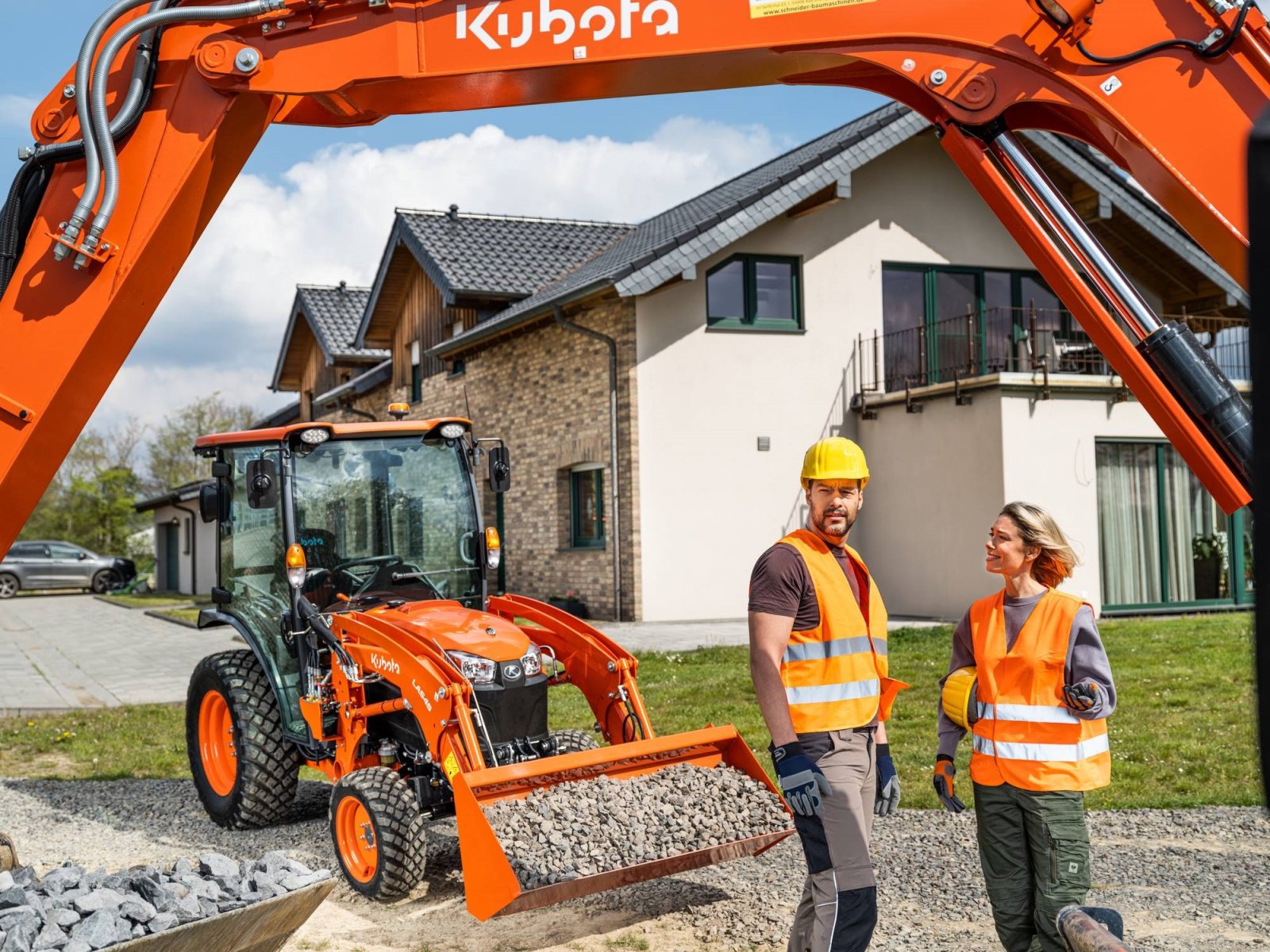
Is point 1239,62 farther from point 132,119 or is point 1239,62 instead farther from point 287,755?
point 287,755

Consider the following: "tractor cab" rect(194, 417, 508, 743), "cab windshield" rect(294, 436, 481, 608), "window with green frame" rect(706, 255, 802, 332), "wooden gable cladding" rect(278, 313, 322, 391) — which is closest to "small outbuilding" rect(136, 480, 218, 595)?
"wooden gable cladding" rect(278, 313, 322, 391)

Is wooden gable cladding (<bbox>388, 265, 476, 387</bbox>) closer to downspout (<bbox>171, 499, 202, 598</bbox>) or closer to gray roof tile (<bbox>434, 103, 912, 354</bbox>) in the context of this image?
gray roof tile (<bbox>434, 103, 912, 354</bbox>)

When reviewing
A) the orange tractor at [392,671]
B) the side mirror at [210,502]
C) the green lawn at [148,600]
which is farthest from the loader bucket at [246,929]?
the green lawn at [148,600]

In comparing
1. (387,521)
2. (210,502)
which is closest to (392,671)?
(387,521)

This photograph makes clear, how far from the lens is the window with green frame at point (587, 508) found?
63.4 ft

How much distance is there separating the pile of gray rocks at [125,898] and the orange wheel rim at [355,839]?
1517 mm

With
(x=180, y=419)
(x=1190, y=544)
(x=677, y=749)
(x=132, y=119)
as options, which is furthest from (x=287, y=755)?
(x=180, y=419)

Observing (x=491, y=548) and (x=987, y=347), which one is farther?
(x=987, y=347)

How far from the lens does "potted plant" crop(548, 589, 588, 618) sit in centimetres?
1909

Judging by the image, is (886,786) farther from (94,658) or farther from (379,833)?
(94,658)

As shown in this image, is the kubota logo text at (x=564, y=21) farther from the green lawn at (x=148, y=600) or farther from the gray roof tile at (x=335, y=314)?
the green lawn at (x=148, y=600)

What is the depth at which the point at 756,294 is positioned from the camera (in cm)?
1906

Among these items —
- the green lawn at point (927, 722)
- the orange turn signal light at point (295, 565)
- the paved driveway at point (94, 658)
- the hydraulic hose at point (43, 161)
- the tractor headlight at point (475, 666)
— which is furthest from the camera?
the paved driveway at point (94, 658)

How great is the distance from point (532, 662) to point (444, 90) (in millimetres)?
3070
